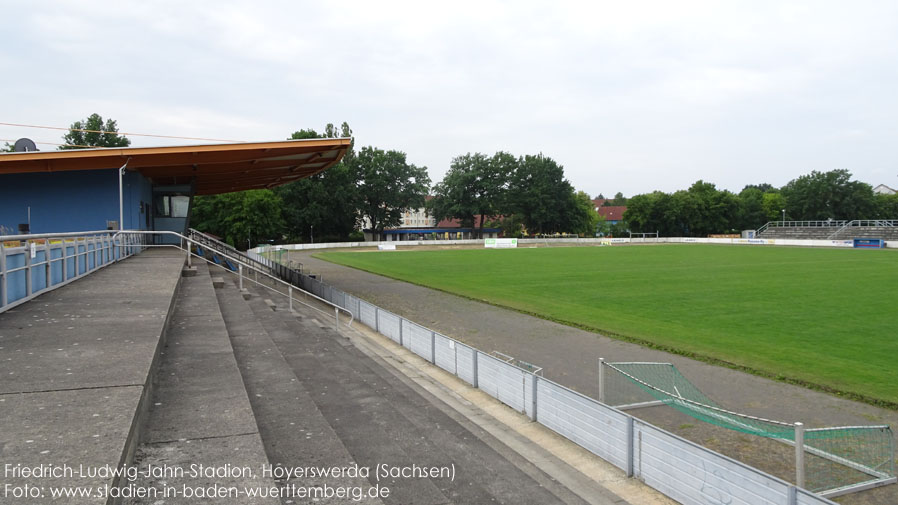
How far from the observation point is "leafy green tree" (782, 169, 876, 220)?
114m

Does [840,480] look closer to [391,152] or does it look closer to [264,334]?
[264,334]

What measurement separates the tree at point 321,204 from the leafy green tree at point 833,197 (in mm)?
93711

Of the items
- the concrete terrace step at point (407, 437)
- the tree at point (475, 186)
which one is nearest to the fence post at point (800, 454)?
the concrete terrace step at point (407, 437)

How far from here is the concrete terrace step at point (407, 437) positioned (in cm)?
630

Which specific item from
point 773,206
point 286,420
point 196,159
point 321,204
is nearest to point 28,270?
point 286,420

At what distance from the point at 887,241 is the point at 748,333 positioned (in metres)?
75.6

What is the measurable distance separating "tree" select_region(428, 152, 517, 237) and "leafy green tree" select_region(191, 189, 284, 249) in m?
38.6

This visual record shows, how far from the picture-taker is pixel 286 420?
24.8 feet

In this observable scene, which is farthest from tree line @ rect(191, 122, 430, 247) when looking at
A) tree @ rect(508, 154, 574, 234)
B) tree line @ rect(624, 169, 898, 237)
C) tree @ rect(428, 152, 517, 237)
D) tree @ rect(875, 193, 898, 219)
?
tree @ rect(875, 193, 898, 219)

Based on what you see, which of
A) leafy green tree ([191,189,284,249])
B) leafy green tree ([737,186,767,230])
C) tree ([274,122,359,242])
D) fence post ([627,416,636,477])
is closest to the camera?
fence post ([627,416,636,477])

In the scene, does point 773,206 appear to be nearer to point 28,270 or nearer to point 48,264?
point 48,264

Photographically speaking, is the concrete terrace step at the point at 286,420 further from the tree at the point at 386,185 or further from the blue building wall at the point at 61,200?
the tree at the point at 386,185

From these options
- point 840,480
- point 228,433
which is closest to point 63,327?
point 228,433

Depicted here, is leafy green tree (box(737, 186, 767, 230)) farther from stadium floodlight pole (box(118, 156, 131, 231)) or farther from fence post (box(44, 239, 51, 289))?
fence post (box(44, 239, 51, 289))
